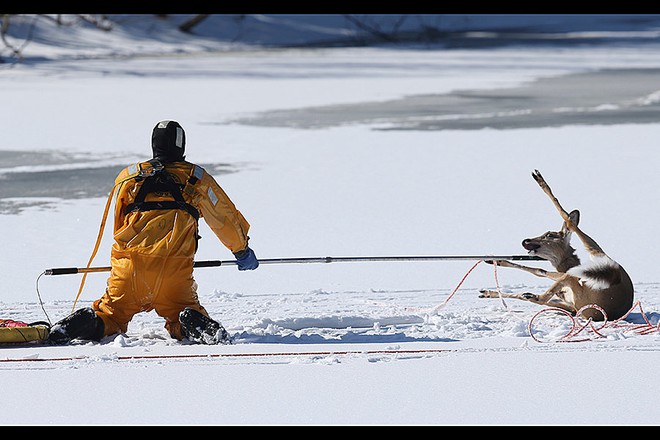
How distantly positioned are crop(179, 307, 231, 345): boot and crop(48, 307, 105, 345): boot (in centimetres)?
40

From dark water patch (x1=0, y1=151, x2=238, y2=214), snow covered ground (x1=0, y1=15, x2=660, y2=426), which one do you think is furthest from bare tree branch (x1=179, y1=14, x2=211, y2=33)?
dark water patch (x1=0, y1=151, x2=238, y2=214)

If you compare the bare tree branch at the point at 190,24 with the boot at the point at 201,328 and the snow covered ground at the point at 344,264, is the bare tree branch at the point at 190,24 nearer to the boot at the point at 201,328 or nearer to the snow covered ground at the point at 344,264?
the snow covered ground at the point at 344,264

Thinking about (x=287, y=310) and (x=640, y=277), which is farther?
(x=640, y=277)

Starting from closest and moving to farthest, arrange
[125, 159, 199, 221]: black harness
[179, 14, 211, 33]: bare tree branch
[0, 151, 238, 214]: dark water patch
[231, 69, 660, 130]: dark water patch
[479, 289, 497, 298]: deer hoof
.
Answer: [125, 159, 199, 221]: black harness → [479, 289, 497, 298]: deer hoof → [0, 151, 238, 214]: dark water patch → [231, 69, 660, 130]: dark water patch → [179, 14, 211, 33]: bare tree branch

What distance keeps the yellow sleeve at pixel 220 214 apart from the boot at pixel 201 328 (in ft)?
1.30

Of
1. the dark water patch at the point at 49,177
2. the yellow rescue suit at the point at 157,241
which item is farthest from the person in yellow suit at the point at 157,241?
the dark water patch at the point at 49,177

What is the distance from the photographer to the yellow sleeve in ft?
16.6

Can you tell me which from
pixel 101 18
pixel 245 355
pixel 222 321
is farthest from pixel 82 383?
pixel 101 18

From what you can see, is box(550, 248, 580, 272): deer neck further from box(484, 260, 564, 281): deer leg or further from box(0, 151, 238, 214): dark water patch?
box(0, 151, 238, 214): dark water patch

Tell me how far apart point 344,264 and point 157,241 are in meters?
2.16

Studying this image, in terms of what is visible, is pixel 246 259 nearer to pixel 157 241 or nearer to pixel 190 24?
pixel 157 241

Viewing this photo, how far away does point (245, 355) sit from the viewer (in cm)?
470
